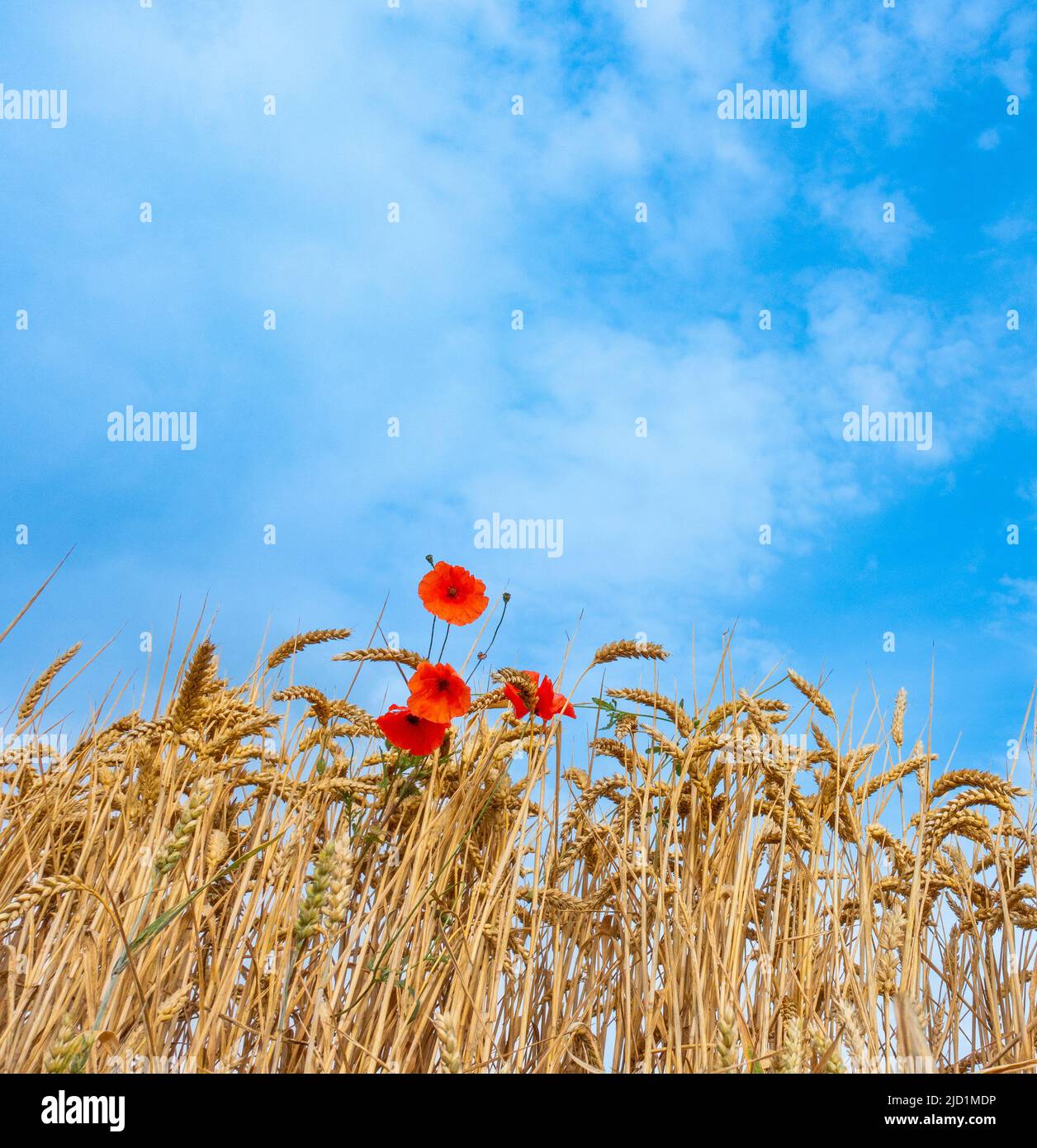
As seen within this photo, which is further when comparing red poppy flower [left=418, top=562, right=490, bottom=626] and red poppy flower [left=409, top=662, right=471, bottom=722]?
red poppy flower [left=418, top=562, right=490, bottom=626]

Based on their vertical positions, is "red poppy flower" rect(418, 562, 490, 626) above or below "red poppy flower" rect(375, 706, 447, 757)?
above

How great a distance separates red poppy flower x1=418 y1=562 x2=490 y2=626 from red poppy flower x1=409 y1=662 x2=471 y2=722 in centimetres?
15

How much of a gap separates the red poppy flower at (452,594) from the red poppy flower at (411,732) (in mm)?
246

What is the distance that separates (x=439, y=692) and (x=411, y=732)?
0.12 m

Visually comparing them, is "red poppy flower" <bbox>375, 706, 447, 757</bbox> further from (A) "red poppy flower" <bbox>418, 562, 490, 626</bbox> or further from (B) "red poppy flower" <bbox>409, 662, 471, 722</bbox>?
(A) "red poppy flower" <bbox>418, 562, 490, 626</bbox>

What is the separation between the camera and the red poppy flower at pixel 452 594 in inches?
75.5

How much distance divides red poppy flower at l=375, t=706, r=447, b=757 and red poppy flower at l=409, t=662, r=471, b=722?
0.18 ft

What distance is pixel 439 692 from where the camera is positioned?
1.82m

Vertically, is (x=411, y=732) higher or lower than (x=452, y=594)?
lower

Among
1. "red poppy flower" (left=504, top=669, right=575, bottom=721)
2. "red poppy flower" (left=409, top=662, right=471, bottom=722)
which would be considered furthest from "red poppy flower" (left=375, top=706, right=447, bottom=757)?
"red poppy flower" (left=504, top=669, right=575, bottom=721)

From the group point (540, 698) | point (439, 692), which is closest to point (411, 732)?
point (439, 692)

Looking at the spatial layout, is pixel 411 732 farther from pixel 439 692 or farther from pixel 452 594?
pixel 452 594

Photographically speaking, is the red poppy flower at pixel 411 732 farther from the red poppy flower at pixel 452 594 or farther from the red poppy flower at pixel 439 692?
the red poppy flower at pixel 452 594

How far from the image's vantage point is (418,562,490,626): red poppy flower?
192 centimetres
